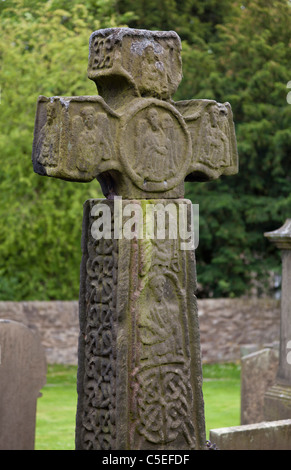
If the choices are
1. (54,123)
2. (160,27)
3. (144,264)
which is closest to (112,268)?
(144,264)

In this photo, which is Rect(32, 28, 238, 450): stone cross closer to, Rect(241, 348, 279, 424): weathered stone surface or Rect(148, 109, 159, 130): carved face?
Rect(148, 109, 159, 130): carved face

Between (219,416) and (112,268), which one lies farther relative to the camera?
(219,416)

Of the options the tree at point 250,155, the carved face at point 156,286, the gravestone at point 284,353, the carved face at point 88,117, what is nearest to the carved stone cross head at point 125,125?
the carved face at point 88,117

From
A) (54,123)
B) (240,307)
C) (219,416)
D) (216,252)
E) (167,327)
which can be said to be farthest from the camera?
(216,252)

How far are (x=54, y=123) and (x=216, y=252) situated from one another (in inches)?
564

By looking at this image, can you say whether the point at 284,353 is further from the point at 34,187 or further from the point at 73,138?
the point at 34,187

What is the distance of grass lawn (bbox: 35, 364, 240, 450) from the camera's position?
1041cm

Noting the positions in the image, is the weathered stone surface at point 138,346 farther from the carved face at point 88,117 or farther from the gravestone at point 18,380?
the gravestone at point 18,380

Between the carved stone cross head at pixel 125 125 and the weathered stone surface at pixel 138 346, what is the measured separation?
210 mm

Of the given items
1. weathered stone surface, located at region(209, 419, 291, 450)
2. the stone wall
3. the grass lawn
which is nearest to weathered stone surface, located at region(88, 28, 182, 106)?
weathered stone surface, located at region(209, 419, 291, 450)

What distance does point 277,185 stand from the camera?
18.3 metres

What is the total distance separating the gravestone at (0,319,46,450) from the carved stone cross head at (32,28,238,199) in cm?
289

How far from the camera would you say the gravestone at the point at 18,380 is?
7.50 metres

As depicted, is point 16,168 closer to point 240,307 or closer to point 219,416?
point 240,307
